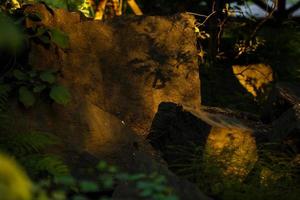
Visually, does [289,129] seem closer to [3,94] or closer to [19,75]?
[19,75]

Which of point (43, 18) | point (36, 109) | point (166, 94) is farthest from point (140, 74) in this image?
point (36, 109)

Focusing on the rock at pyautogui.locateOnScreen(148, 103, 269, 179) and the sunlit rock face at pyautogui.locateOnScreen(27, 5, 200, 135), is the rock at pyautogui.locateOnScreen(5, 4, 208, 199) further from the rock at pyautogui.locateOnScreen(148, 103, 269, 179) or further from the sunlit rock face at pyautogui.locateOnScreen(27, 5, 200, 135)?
the rock at pyautogui.locateOnScreen(148, 103, 269, 179)

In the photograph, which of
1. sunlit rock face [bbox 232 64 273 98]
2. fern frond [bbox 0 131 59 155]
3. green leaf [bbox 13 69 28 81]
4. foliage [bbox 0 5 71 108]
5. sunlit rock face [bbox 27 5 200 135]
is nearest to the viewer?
fern frond [bbox 0 131 59 155]

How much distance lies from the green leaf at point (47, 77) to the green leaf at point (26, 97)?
0.64ft

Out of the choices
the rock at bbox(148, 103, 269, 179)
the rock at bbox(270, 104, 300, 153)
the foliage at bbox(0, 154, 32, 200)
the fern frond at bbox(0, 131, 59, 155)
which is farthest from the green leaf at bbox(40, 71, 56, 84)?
the foliage at bbox(0, 154, 32, 200)

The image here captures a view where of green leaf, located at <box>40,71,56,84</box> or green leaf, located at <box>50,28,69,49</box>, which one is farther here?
green leaf, located at <box>50,28,69,49</box>

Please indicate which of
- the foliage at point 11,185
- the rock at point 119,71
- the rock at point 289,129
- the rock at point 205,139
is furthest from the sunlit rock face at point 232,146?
the foliage at point 11,185

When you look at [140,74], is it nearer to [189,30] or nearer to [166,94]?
[166,94]

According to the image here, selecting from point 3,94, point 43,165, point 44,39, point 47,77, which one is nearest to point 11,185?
point 43,165

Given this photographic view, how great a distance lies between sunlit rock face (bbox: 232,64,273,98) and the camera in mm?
10594

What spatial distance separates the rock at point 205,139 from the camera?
5.73 m

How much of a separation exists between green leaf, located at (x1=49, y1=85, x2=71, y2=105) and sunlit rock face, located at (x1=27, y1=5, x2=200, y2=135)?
872mm

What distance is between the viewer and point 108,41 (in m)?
7.25

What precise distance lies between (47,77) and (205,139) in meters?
1.57
